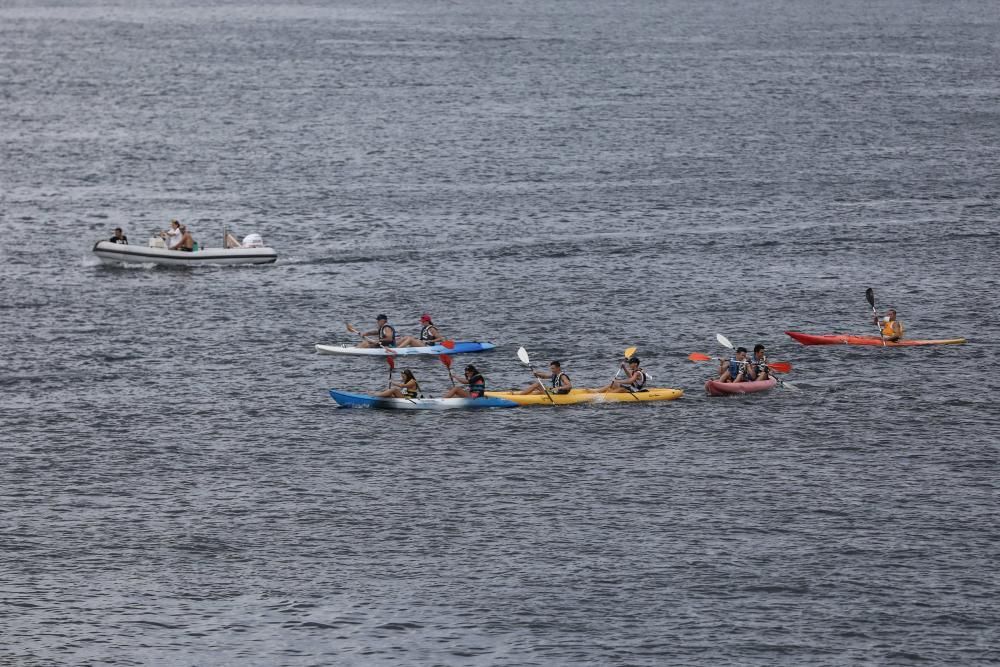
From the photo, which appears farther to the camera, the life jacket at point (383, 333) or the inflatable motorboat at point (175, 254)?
the inflatable motorboat at point (175, 254)

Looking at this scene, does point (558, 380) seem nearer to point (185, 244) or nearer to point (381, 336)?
point (381, 336)

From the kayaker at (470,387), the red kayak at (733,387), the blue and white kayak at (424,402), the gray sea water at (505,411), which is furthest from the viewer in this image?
the red kayak at (733,387)

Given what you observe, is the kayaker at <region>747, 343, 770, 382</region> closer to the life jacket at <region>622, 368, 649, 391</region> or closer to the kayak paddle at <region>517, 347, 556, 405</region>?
the life jacket at <region>622, 368, 649, 391</region>

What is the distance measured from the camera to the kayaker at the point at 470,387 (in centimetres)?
5612

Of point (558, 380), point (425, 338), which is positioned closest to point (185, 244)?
point (425, 338)

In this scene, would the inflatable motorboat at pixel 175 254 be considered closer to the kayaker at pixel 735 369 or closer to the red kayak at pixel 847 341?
the red kayak at pixel 847 341

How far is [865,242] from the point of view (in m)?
85.1

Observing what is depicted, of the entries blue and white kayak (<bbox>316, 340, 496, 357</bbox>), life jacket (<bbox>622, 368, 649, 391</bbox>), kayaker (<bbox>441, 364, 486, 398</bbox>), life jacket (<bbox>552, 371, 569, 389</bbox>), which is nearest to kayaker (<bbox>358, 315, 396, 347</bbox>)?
blue and white kayak (<bbox>316, 340, 496, 357</bbox>)

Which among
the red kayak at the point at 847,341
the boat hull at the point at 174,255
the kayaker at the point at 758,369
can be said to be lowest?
the kayaker at the point at 758,369

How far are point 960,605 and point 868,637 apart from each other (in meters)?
3.32

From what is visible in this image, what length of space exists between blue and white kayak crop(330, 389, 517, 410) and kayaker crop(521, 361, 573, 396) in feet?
2.96

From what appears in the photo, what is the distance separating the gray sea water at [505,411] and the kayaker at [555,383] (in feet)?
2.72

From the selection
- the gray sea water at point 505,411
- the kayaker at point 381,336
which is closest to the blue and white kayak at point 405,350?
the kayaker at point 381,336

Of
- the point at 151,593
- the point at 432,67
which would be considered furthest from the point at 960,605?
the point at 432,67
